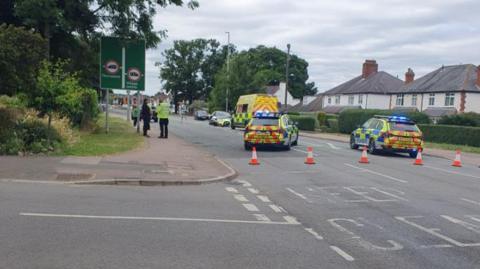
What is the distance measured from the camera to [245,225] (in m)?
7.53

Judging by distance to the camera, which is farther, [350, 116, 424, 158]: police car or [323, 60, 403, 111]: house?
[323, 60, 403, 111]: house

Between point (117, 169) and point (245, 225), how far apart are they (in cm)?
589

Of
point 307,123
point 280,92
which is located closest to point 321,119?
point 307,123

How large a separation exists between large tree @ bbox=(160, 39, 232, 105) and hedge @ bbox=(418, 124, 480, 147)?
7825 centimetres

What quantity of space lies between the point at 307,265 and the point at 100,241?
239 cm

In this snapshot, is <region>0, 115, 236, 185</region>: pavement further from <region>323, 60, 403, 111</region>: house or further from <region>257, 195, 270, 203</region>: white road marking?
<region>323, 60, 403, 111</region>: house

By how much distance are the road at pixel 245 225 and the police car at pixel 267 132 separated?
838 centimetres

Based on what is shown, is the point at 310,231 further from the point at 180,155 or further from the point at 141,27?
the point at 141,27

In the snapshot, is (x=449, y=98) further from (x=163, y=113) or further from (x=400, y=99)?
(x=163, y=113)

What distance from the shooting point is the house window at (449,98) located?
2063 inches

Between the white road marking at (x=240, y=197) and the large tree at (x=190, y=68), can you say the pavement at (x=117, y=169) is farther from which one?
the large tree at (x=190, y=68)

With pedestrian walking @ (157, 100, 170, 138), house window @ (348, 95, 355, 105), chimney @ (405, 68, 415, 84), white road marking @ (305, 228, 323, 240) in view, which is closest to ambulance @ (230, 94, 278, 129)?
pedestrian walking @ (157, 100, 170, 138)

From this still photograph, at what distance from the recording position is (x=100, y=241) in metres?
6.27

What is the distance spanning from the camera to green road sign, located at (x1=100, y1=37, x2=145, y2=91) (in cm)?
2405
